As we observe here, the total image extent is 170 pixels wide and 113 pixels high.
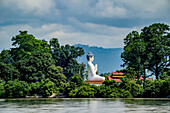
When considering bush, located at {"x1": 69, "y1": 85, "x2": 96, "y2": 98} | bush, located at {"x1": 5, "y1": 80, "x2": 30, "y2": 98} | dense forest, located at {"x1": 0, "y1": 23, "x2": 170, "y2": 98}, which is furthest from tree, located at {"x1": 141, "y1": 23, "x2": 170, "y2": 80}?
bush, located at {"x1": 5, "y1": 80, "x2": 30, "y2": 98}

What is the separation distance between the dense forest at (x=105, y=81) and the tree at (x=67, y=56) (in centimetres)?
699

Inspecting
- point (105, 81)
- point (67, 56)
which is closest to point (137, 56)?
point (105, 81)

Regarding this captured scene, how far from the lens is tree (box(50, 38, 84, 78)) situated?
2280 inches

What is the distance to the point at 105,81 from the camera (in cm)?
3891

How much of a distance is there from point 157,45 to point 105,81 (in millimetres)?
8032

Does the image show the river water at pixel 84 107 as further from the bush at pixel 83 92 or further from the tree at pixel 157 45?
the tree at pixel 157 45

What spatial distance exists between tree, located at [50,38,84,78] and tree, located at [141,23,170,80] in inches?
691

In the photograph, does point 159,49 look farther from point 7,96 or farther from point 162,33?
point 7,96

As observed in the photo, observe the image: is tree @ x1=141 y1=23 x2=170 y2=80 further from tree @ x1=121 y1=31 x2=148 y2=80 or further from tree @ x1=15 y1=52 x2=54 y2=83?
tree @ x1=15 y1=52 x2=54 y2=83

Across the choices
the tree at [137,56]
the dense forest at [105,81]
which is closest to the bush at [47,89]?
the dense forest at [105,81]

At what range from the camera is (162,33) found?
140 ft

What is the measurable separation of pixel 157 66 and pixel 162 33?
4.34 meters

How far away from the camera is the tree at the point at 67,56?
5791 cm

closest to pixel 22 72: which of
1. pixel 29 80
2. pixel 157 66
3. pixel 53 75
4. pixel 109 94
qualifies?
pixel 29 80
